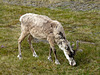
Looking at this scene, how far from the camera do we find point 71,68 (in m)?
9.59

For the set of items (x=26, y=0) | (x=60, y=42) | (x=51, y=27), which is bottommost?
(x=26, y=0)

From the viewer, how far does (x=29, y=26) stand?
10961 millimetres

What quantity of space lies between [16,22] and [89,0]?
26.2 metres

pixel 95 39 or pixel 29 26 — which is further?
pixel 95 39

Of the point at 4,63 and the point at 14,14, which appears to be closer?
the point at 4,63

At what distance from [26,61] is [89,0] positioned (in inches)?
1497

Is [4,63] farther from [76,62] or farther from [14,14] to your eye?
[14,14]

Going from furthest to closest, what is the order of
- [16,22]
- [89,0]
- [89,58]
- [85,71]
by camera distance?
[89,0], [16,22], [89,58], [85,71]

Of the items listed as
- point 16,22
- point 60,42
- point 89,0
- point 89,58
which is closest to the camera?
point 60,42

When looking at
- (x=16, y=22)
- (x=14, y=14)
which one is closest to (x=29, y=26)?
(x=16, y=22)

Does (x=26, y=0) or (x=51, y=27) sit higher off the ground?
(x=51, y=27)

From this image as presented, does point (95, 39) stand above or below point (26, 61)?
below

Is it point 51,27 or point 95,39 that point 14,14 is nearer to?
point 95,39

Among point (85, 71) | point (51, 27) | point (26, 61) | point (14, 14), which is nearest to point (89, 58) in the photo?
point (85, 71)
